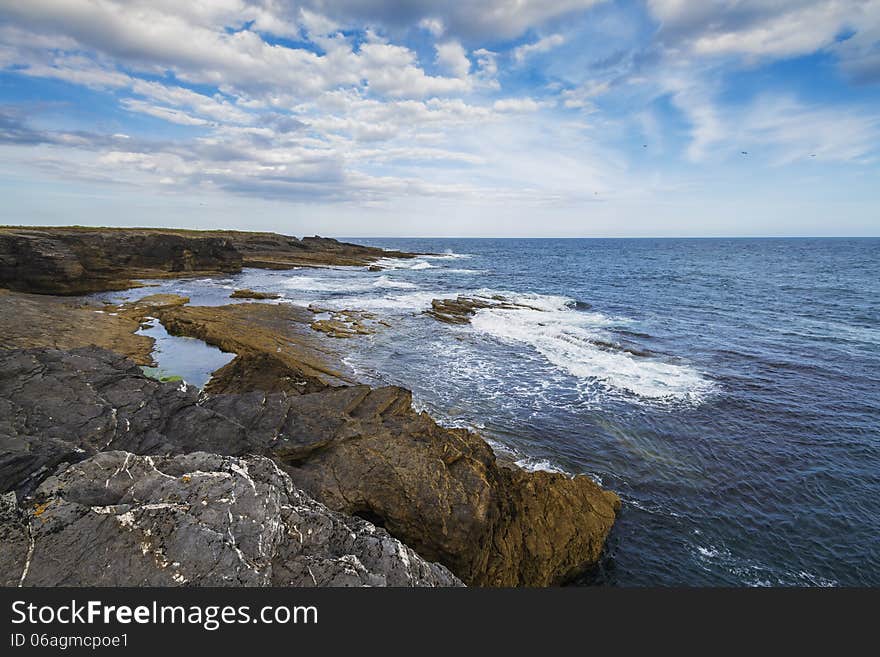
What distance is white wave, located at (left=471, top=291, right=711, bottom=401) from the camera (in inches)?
768

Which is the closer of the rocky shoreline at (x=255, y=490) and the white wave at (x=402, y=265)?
the rocky shoreline at (x=255, y=490)

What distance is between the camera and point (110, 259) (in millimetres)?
48156

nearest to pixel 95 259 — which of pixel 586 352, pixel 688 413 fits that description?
pixel 586 352

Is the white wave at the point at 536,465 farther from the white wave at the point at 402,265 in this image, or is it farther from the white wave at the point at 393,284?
the white wave at the point at 402,265

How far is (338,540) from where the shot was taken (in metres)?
5.57

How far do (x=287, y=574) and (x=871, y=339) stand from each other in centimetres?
3843

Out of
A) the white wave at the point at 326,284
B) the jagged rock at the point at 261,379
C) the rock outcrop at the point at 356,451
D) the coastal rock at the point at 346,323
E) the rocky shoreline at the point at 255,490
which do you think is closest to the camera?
the rocky shoreline at the point at 255,490

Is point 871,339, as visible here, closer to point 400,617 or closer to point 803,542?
Result: point 803,542

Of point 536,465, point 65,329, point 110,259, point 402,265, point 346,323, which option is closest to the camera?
point 536,465

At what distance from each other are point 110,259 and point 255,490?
185 feet

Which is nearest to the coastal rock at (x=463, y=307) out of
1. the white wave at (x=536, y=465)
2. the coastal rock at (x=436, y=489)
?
the white wave at (x=536, y=465)

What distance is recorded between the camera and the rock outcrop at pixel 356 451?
8.02m

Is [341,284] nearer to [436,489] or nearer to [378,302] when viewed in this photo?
[378,302]

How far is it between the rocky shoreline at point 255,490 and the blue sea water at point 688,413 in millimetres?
2294
